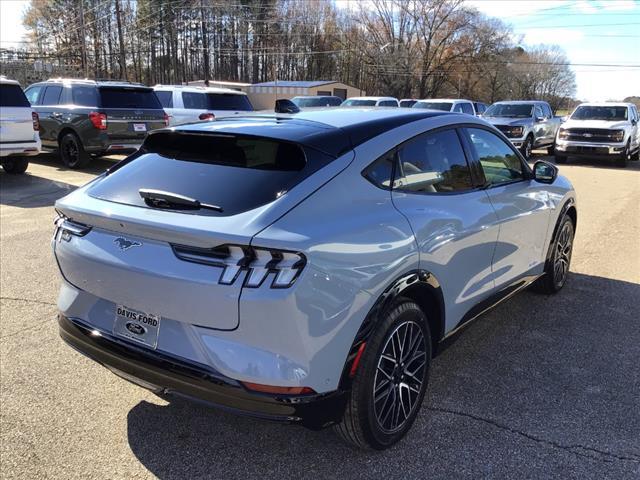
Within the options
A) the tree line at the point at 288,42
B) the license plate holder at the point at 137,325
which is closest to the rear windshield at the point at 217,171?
the license plate holder at the point at 137,325

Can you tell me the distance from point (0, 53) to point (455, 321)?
63425 mm

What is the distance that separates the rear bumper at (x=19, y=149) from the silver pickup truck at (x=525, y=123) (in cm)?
1319

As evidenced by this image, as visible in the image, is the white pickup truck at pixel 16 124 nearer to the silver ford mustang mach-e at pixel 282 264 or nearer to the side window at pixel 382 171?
the silver ford mustang mach-e at pixel 282 264

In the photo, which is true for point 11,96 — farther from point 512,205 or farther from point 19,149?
point 512,205

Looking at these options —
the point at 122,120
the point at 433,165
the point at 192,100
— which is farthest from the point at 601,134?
the point at 433,165

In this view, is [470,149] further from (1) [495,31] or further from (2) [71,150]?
(1) [495,31]

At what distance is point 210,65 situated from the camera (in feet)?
261

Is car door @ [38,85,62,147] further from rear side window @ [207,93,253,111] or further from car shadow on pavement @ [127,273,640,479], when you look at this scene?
car shadow on pavement @ [127,273,640,479]

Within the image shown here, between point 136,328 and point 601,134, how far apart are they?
693 inches

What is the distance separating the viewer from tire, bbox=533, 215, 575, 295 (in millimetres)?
4848

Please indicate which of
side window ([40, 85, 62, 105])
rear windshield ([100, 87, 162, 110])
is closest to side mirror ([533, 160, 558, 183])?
rear windshield ([100, 87, 162, 110])

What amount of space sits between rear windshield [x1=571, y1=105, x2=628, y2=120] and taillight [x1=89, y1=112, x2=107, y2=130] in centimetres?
1460

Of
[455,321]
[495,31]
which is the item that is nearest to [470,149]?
[455,321]

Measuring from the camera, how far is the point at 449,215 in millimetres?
3127
